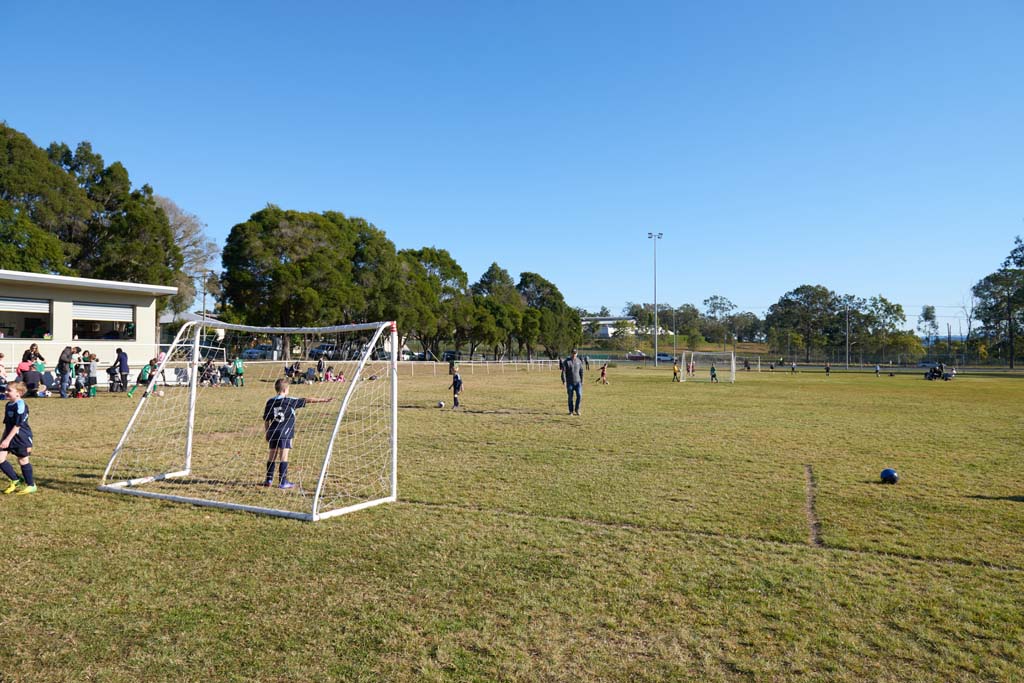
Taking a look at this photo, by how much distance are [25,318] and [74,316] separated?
160 centimetres

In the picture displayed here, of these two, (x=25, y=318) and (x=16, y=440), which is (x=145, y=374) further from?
(x=16, y=440)

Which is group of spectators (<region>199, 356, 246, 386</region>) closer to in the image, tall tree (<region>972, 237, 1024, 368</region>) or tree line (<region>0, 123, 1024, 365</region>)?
tree line (<region>0, 123, 1024, 365</region>)

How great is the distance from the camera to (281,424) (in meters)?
8.63

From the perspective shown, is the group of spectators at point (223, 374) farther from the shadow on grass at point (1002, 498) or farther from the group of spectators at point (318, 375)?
the shadow on grass at point (1002, 498)

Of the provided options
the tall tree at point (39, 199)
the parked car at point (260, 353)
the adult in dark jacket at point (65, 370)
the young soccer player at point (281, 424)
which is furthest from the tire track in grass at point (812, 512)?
the tall tree at point (39, 199)

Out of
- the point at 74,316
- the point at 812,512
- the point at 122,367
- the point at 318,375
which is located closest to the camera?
the point at 812,512

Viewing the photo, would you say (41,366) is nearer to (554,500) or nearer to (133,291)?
(133,291)

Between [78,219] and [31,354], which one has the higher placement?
[78,219]

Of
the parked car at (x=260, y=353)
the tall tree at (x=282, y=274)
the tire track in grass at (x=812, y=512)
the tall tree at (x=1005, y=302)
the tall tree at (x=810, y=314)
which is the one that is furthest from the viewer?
the tall tree at (x=810, y=314)

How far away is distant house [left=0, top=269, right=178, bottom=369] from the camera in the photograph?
24.2m

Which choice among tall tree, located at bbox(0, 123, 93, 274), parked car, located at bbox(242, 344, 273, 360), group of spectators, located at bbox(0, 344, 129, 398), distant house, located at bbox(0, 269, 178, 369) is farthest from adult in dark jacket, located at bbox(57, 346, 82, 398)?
tall tree, located at bbox(0, 123, 93, 274)

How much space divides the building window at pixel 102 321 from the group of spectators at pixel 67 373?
82.0 inches

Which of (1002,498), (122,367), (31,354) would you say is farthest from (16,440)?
(122,367)

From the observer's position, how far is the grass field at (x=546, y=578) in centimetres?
412
